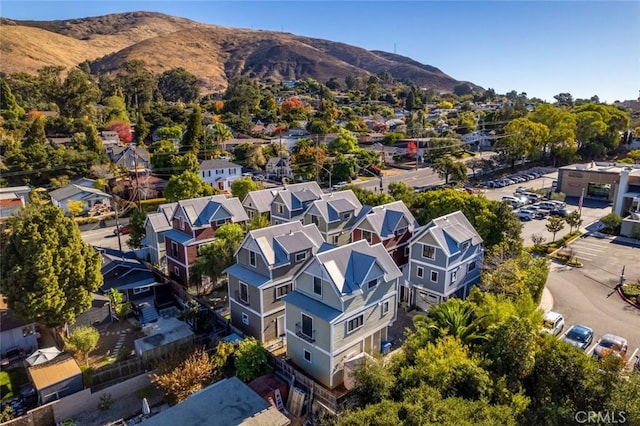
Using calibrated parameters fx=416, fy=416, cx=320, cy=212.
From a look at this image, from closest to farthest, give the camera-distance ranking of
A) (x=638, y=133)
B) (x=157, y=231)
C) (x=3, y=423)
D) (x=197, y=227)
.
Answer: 1. (x=3, y=423)
2. (x=197, y=227)
3. (x=157, y=231)
4. (x=638, y=133)

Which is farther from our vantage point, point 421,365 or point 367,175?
point 367,175

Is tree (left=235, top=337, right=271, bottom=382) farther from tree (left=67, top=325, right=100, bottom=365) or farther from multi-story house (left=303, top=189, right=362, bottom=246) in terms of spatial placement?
multi-story house (left=303, top=189, right=362, bottom=246)

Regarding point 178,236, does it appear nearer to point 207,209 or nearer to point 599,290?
point 207,209

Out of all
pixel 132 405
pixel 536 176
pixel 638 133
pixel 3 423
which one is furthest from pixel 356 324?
pixel 638 133

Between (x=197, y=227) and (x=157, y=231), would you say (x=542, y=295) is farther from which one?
(x=157, y=231)

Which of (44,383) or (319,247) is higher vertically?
(319,247)

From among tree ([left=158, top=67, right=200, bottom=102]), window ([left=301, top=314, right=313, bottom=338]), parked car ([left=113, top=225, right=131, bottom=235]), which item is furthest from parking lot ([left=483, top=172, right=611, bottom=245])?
tree ([left=158, top=67, right=200, bottom=102])

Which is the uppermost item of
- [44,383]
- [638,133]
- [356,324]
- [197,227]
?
[638,133]
